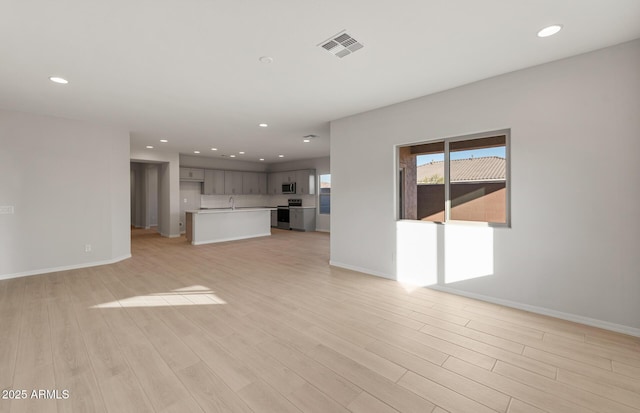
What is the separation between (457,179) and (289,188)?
781 centimetres

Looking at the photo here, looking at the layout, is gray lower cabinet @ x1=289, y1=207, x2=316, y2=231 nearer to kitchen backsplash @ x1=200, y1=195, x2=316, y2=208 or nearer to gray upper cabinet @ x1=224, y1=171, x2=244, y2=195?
kitchen backsplash @ x1=200, y1=195, x2=316, y2=208

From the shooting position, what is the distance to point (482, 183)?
350 cm

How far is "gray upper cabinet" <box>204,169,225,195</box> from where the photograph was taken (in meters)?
10.0

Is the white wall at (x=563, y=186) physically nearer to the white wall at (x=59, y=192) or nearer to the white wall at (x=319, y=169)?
the white wall at (x=59, y=192)

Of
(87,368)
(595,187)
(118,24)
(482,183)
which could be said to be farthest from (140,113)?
(595,187)

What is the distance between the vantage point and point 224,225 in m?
8.02

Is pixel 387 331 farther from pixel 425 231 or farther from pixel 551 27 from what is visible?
pixel 551 27

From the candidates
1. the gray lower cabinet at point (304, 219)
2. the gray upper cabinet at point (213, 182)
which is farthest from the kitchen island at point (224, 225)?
the gray upper cabinet at point (213, 182)

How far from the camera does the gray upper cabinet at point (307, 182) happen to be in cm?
1026

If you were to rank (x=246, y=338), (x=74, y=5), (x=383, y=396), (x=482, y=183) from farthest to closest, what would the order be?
(x=482, y=183)
(x=246, y=338)
(x=74, y=5)
(x=383, y=396)

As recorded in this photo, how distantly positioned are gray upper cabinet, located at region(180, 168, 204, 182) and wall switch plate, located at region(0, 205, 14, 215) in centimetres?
507

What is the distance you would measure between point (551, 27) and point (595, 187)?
1.59 metres

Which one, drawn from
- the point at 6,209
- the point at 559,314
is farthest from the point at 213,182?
the point at 559,314

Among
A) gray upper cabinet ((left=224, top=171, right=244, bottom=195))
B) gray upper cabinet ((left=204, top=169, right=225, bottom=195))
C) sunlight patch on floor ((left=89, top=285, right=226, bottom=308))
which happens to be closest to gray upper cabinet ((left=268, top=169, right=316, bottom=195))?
gray upper cabinet ((left=224, top=171, right=244, bottom=195))
